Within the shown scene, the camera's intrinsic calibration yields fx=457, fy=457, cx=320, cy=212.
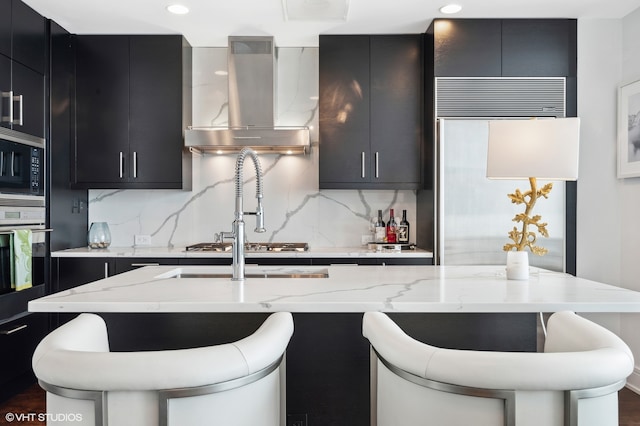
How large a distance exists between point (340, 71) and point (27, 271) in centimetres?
257

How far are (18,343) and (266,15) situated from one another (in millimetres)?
2687

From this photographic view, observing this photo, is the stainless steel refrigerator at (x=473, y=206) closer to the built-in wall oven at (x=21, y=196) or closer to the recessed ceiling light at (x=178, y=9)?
the recessed ceiling light at (x=178, y=9)

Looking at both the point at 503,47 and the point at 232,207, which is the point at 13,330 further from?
the point at 503,47

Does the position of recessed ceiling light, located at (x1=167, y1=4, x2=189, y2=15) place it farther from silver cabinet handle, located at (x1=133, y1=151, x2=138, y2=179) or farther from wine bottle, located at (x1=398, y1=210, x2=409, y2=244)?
wine bottle, located at (x1=398, y1=210, x2=409, y2=244)

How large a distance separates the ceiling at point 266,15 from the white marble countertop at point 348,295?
2.02m

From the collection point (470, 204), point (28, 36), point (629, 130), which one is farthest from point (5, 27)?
point (629, 130)

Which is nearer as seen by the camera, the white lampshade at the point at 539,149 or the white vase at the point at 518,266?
the white lampshade at the point at 539,149

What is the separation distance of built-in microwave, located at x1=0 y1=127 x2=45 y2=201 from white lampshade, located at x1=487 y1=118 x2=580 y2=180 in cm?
277

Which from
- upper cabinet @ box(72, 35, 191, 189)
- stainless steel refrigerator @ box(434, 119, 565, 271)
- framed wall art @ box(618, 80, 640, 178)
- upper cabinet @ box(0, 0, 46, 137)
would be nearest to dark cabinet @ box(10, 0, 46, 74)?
upper cabinet @ box(0, 0, 46, 137)

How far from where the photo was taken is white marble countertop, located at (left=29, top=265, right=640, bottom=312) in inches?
53.1

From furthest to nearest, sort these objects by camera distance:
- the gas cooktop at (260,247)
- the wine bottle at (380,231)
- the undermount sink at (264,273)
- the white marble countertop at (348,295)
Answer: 1. the wine bottle at (380,231)
2. the gas cooktop at (260,247)
3. the undermount sink at (264,273)
4. the white marble countertop at (348,295)

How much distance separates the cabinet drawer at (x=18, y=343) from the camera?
270 cm

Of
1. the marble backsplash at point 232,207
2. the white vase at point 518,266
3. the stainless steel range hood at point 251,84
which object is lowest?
the white vase at point 518,266

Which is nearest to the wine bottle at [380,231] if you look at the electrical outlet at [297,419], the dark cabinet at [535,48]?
the dark cabinet at [535,48]
